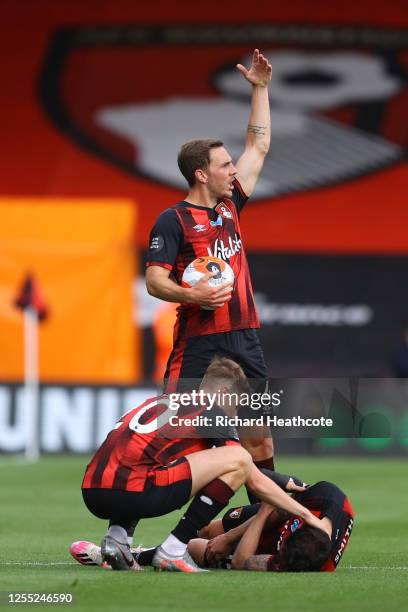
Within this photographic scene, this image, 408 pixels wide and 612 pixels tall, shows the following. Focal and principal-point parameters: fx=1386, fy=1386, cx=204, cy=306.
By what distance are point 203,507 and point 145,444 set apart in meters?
0.42

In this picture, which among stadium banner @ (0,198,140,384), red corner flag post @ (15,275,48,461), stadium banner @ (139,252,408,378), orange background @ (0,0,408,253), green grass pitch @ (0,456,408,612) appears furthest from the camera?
orange background @ (0,0,408,253)

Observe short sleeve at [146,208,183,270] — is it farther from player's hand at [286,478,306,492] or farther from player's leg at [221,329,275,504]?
player's hand at [286,478,306,492]

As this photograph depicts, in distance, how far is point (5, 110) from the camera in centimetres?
2066

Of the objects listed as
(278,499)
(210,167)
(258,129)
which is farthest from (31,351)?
(278,499)

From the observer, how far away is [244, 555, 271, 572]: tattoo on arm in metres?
6.96

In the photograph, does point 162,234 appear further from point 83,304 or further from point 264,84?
point 83,304

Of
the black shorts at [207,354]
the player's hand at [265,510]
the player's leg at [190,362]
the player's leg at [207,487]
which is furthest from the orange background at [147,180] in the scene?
the player's leg at [207,487]

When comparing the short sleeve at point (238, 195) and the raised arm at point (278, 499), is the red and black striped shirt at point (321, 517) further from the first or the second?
the short sleeve at point (238, 195)

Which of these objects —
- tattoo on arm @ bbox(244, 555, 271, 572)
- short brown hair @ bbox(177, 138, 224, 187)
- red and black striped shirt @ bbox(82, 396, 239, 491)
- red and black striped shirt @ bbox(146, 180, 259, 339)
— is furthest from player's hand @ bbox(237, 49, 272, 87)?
tattoo on arm @ bbox(244, 555, 271, 572)

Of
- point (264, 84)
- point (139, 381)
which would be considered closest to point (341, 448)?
point (139, 381)

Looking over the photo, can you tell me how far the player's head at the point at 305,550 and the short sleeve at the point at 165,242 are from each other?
5.15ft

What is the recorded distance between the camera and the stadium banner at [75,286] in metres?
17.3

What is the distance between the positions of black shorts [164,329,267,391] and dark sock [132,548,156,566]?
894 millimetres

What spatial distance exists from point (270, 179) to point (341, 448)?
510 cm
